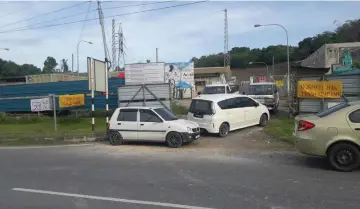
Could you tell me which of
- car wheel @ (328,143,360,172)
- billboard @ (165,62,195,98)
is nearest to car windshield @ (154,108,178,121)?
car wheel @ (328,143,360,172)

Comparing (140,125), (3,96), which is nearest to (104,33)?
(3,96)

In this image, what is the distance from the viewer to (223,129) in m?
15.8

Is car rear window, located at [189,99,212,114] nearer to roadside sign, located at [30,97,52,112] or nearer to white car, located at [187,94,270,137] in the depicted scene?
white car, located at [187,94,270,137]

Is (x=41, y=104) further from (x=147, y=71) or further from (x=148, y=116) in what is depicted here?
(x=147, y=71)

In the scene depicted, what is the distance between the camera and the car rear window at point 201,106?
51.4 ft

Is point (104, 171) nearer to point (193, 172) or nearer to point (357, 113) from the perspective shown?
point (193, 172)

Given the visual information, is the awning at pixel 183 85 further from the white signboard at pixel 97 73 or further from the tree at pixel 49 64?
the tree at pixel 49 64

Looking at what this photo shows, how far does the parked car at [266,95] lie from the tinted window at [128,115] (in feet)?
32.6

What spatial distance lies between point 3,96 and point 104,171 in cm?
2234

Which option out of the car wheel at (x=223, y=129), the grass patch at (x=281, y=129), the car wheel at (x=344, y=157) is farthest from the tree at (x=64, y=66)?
the car wheel at (x=344, y=157)

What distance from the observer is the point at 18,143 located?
15969 millimetres

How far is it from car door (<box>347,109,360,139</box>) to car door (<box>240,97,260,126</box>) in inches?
319

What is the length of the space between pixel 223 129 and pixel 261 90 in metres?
8.68

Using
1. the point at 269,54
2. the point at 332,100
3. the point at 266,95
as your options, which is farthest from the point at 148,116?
the point at 269,54
